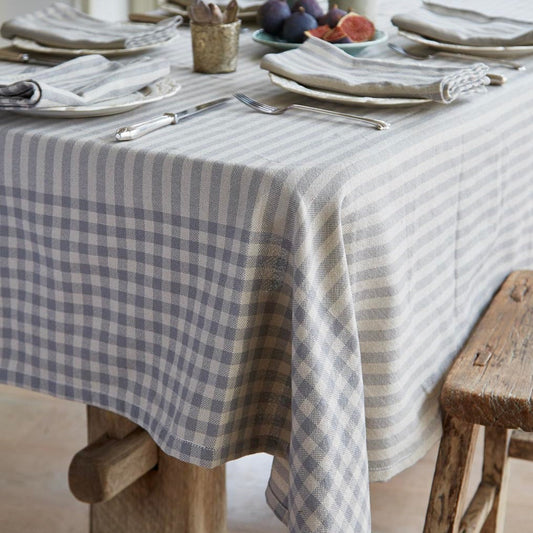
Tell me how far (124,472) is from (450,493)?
16.8 inches

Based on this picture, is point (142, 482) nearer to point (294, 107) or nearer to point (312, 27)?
point (294, 107)

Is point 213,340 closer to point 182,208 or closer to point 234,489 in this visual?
point 182,208

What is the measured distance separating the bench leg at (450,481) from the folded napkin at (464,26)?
64cm

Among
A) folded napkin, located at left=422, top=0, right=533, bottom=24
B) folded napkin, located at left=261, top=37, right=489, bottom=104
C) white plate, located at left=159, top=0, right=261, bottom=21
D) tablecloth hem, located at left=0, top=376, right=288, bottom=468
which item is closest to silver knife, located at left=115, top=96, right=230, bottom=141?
folded napkin, located at left=261, top=37, right=489, bottom=104

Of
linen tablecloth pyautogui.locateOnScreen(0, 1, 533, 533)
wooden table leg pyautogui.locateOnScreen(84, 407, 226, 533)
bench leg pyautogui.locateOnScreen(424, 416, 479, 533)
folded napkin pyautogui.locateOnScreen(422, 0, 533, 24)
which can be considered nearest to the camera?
linen tablecloth pyautogui.locateOnScreen(0, 1, 533, 533)

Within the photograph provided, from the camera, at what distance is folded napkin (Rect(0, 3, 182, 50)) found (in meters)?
1.38

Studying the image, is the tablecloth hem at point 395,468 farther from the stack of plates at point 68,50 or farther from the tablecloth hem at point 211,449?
the stack of plates at point 68,50

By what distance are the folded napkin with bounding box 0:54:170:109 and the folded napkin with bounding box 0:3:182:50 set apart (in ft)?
0.62

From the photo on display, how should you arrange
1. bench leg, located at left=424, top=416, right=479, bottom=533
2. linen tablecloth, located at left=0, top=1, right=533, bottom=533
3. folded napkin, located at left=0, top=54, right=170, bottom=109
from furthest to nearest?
1. bench leg, located at left=424, top=416, right=479, bottom=533
2. folded napkin, located at left=0, top=54, right=170, bottom=109
3. linen tablecloth, located at left=0, top=1, right=533, bottom=533

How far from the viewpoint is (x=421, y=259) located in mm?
988

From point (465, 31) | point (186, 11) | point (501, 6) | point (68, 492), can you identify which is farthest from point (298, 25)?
point (68, 492)

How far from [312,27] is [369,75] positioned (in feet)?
0.93

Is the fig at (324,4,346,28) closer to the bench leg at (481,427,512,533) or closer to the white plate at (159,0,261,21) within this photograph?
the white plate at (159,0,261,21)

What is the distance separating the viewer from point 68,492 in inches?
68.9
